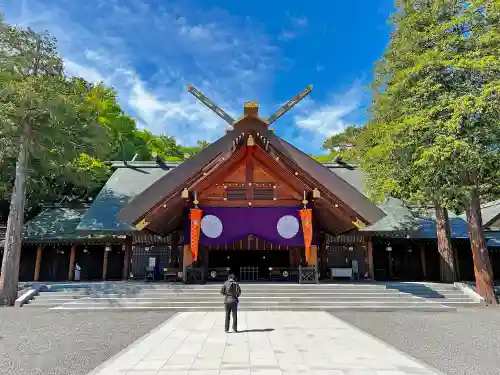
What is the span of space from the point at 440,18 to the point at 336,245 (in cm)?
1231

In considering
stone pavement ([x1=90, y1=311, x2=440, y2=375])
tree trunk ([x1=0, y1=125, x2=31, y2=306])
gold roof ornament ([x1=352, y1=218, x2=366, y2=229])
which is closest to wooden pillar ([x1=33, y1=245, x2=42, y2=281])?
tree trunk ([x1=0, y1=125, x2=31, y2=306])

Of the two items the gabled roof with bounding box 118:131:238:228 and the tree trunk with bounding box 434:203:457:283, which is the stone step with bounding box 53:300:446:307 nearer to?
the gabled roof with bounding box 118:131:238:228

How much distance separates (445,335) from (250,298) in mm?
6309

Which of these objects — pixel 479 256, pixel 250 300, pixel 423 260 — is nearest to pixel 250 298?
pixel 250 300

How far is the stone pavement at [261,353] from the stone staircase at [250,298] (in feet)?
10.4

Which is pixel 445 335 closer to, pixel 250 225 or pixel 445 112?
pixel 250 225

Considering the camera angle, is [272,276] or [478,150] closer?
[478,150]

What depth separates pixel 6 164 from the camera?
18953 millimetres

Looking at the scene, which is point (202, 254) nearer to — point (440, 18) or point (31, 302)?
point (31, 302)

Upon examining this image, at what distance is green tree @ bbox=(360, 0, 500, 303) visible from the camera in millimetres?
12453

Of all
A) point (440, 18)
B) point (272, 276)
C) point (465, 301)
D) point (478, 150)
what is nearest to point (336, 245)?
point (272, 276)

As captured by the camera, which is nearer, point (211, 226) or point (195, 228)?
point (195, 228)

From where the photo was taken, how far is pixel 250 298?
12203 millimetres

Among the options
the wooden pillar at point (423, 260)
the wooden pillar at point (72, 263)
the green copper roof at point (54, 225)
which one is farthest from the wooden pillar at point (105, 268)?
the wooden pillar at point (423, 260)
